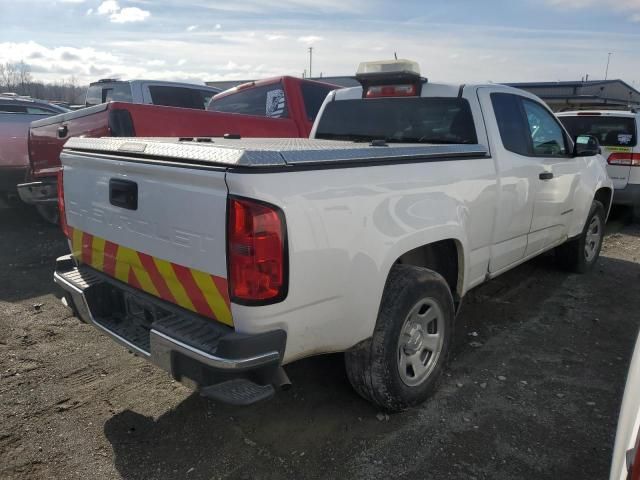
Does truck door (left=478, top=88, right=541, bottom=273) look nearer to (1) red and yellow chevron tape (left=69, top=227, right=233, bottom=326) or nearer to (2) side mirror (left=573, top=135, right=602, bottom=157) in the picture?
(2) side mirror (left=573, top=135, right=602, bottom=157)

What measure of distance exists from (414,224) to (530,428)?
1325 millimetres

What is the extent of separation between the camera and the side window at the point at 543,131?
4.25 m

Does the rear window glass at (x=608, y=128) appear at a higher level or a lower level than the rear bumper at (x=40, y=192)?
higher

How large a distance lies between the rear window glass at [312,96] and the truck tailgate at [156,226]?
3.83 m

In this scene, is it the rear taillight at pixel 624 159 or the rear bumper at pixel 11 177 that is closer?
the rear bumper at pixel 11 177

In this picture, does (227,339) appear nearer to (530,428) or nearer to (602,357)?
(530,428)

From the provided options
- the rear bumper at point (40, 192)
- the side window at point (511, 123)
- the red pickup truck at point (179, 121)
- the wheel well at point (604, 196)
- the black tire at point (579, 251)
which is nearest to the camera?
the side window at point (511, 123)

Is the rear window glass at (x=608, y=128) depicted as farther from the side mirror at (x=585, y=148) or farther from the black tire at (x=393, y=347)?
the black tire at (x=393, y=347)

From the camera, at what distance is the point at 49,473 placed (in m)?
2.54

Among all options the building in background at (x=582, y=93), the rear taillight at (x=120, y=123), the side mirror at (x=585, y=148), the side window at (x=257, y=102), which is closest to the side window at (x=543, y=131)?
the side mirror at (x=585, y=148)

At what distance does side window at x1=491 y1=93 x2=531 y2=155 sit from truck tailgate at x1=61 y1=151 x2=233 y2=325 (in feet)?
8.13

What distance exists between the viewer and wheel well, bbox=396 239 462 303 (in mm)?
3330

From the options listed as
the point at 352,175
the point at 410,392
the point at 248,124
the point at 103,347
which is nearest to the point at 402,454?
the point at 410,392

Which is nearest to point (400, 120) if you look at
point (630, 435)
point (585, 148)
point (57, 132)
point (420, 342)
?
point (420, 342)
